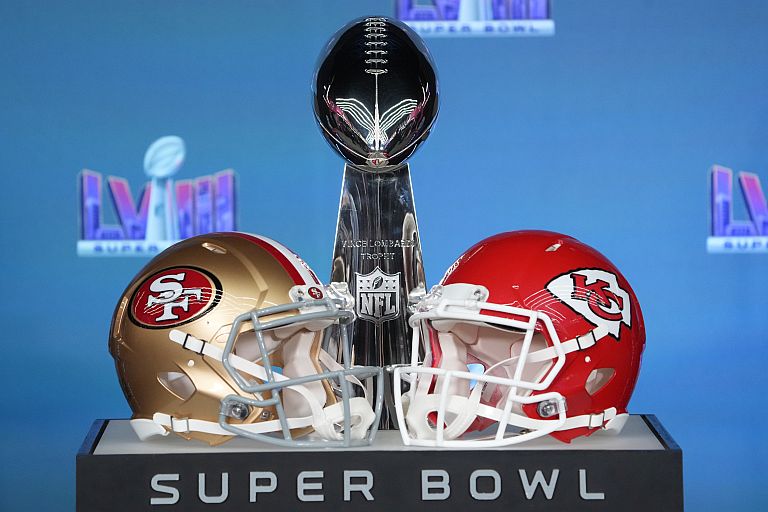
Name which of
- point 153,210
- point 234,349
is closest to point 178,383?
point 234,349

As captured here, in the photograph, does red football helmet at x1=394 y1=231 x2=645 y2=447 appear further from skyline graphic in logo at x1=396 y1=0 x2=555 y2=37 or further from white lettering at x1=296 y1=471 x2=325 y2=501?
skyline graphic in logo at x1=396 y1=0 x2=555 y2=37

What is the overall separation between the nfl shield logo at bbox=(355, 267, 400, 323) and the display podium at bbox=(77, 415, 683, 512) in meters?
0.52

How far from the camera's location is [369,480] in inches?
87.0

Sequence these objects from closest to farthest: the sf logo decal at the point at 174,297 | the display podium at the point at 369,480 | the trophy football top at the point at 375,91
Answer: the display podium at the point at 369,480 → the sf logo decal at the point at 174,297 → the trophy football top at the point at 375,91

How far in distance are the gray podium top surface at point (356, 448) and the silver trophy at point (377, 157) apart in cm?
32

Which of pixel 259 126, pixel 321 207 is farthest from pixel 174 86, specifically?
pixel 321 207

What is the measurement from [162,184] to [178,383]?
2.94 metres

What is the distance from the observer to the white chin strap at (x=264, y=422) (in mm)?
2273

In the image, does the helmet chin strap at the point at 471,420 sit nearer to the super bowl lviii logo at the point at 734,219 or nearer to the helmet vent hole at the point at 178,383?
the helmet vent hole at the point at 178,383

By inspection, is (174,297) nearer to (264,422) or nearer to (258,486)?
(264,422)

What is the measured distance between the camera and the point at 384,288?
106 inches

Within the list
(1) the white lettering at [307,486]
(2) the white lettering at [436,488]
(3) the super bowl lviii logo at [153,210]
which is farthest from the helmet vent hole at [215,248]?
(3) the super bowl lviii logo at [153,210]

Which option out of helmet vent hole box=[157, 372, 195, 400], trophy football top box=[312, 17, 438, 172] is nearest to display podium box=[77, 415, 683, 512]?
helmet vent hole box=[157, 372, 195, 400]

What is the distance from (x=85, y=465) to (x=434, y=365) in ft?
2.31
